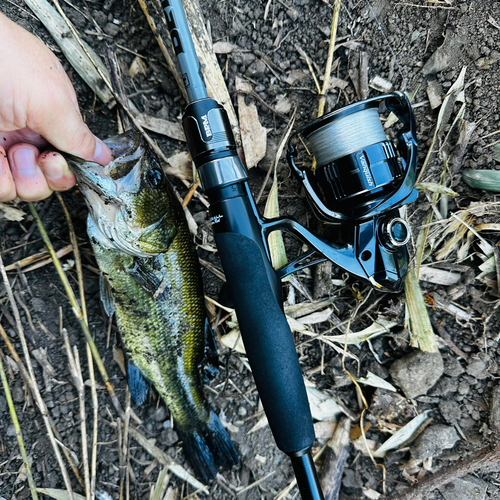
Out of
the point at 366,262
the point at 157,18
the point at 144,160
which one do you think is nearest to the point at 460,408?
the point at 366,262

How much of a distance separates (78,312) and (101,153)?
974 millimetres

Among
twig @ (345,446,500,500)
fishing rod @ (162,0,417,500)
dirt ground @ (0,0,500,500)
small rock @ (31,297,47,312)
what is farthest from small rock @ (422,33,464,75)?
small rock @ (31,297,47,312)

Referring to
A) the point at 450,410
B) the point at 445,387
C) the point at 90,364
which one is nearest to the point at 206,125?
the point at 90,364

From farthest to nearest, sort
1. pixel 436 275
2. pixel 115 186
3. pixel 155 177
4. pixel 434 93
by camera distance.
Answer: pixel 436 275
pixel 434 93
pixel 155 177
pixel 115 186

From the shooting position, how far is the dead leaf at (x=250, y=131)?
2287 mm

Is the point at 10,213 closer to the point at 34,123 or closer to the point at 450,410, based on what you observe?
the point at 34,123

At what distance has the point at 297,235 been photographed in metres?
1.81

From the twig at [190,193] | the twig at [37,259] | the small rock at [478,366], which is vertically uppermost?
the twig at [190,193]

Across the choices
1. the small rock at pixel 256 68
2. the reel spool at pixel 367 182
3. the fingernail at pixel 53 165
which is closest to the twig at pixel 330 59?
the small rock at pixel 256 68

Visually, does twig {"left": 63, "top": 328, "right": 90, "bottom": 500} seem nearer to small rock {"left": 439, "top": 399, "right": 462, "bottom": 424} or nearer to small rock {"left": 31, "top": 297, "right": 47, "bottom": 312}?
small rock {"left": 31, "top": 297, "right": 47, "bottom": 312}

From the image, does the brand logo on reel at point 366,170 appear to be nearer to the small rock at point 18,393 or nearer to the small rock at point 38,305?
the small rock at point 38,305

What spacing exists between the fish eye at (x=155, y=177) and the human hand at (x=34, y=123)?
205 mm

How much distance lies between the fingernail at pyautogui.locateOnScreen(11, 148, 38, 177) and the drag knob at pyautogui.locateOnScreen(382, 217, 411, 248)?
5.56 ft

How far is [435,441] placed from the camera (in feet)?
7.78
